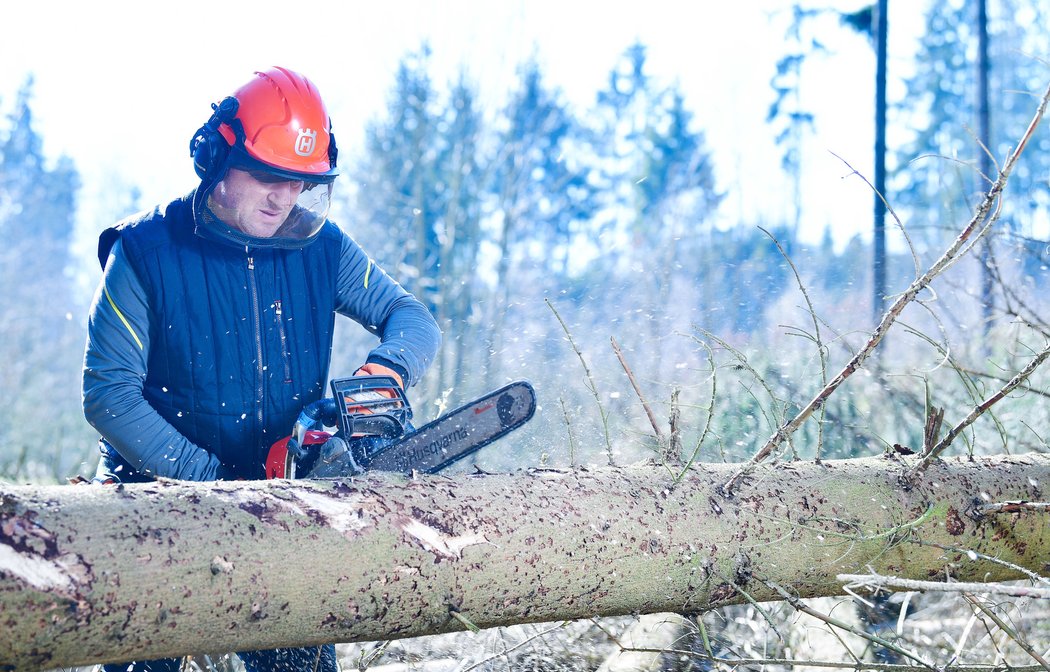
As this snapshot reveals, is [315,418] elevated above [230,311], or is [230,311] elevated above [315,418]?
[230,311]

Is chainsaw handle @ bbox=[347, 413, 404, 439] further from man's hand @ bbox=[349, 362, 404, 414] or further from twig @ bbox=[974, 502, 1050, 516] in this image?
twig @ bbox=[974, 502, 1050, 516]

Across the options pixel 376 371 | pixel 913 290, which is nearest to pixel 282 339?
pixel 376 371

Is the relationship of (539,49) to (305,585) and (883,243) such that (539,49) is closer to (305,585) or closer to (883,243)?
(883,243)

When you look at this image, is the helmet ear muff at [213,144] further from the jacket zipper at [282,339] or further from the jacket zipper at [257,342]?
the jacket zipper at [282,339]

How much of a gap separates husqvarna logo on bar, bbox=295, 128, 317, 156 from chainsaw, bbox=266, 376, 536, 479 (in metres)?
0.84

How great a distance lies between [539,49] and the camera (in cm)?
1594

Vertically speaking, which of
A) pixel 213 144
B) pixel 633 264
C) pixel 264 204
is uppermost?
pixel 213 144

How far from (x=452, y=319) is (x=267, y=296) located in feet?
40.3

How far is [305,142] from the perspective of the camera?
8.82 ft

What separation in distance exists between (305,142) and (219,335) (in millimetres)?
697

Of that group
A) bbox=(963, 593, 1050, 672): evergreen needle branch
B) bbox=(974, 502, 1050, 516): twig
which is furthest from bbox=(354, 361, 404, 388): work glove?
bbox=(974, 502, 1050, 516): twig

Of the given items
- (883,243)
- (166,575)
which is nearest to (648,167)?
(883,243)

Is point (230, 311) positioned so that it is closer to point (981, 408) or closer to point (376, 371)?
point (376, 371)

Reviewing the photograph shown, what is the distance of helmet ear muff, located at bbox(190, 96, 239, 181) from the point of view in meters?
2.55
